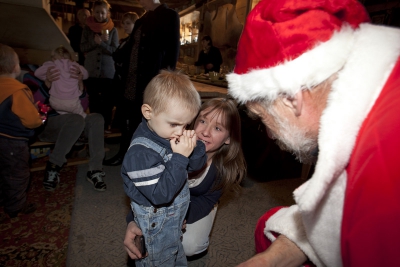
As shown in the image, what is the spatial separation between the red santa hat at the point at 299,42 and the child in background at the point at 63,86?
2.36 meters

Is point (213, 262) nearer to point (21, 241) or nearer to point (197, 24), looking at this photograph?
point (21, 241)

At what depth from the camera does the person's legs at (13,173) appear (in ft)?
6.06

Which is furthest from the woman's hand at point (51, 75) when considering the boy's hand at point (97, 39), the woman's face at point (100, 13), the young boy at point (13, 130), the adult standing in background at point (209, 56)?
the adult standing in background at point (209, 56)

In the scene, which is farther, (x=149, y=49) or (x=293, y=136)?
(x=149, y=49)

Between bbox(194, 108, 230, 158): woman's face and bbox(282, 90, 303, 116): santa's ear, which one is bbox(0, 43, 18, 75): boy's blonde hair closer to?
bbox(194, 108, 230, 158): woman's face

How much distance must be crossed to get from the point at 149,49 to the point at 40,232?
Result: 187cm

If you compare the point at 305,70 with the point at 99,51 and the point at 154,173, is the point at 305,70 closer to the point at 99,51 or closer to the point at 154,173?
the point at 154,173

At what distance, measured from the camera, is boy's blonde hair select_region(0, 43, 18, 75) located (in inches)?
71.4

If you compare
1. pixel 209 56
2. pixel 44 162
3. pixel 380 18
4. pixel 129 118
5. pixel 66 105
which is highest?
pixel 380 18

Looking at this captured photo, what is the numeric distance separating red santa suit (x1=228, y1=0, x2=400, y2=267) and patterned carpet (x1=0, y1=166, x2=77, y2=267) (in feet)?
5.75

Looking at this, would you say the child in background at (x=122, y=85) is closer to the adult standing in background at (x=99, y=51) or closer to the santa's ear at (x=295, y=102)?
the adult standing in background at (x=99, y=51)

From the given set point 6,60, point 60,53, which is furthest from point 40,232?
point 60,53

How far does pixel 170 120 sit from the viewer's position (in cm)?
106

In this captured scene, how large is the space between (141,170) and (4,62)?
5.52ft
